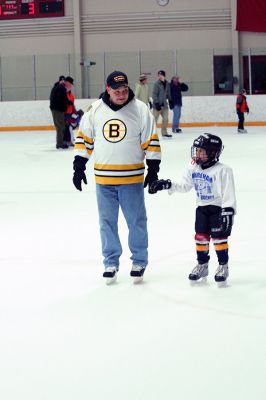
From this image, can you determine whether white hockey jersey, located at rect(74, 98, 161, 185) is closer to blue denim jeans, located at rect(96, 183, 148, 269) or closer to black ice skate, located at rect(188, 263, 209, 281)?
blue denim jeans, located at rect(96, 183, 148, 269)

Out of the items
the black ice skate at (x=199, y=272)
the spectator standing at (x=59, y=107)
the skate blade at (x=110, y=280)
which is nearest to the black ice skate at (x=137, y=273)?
the skate blade at (x=110, y=280)

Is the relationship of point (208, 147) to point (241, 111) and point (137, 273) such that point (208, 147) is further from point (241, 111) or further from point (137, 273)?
point (241, 111)

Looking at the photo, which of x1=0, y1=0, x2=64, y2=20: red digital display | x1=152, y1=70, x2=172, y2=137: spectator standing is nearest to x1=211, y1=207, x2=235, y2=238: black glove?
x1=152, y1=70, x2=172, y2=137: spectator standing

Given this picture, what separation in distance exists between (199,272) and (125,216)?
1.62 ft

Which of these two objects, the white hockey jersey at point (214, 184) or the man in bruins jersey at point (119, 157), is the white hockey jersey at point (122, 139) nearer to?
the man in bruins jersey at point (119, 157)

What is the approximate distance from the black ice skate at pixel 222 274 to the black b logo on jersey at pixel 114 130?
2.72 feet

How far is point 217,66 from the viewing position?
2131cm

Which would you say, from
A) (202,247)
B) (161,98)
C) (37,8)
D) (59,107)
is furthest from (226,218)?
(37,8)

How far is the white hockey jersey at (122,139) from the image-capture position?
4160 mm

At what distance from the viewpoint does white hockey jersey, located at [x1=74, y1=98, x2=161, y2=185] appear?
13.6 feet

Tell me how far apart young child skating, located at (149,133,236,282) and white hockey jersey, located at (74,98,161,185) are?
18 centimetres

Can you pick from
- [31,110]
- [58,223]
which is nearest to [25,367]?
→ [58,223]

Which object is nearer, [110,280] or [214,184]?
[214,184]

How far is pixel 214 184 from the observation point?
158 inches
